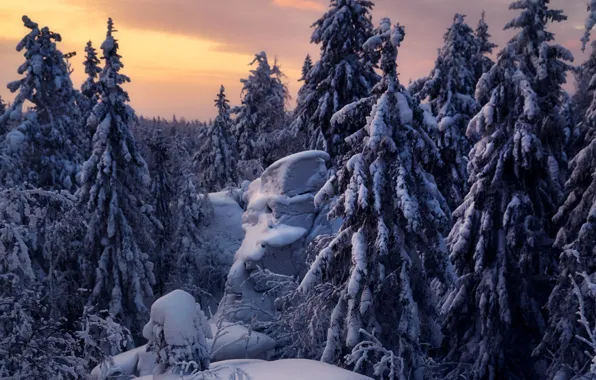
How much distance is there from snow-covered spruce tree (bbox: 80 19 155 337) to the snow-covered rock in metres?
4.25

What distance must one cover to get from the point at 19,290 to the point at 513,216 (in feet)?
43.5

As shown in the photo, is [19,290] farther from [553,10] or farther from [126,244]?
[553,10]

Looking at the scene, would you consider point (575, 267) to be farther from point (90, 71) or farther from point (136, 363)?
point (90, 71)

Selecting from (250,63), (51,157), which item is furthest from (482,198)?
(250,63)

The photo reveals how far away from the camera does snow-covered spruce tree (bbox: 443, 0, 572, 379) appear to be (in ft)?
47.8

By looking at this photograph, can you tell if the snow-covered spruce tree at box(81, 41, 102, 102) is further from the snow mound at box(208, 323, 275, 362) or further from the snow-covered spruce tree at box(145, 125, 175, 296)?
the snow mound at box(208, 323, 275, 362)

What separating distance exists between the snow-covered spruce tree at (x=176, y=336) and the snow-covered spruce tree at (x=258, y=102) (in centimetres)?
2898

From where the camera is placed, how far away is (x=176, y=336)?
346 inches

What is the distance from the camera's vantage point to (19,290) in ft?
31.2

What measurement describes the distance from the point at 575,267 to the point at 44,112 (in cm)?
2143

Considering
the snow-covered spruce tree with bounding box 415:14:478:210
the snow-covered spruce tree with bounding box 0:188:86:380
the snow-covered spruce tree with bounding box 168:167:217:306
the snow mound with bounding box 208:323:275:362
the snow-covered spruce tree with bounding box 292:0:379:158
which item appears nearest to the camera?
the snow-covered spruce tree with bounding box 0:188:86:380

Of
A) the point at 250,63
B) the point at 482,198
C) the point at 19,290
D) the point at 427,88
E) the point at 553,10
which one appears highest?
the point at 250,63

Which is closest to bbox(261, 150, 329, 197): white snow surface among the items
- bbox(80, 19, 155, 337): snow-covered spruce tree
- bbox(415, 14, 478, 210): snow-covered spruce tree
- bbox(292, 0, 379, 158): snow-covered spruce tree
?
bbox(292, 0, 379, 158): snow-covered spruce tree

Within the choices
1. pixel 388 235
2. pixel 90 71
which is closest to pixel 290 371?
pixel 388 235
